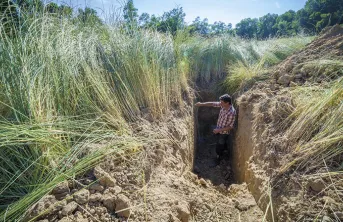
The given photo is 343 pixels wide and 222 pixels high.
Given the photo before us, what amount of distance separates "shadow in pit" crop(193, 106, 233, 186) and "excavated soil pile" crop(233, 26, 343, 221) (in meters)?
0.34

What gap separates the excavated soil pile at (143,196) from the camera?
4.41 feet

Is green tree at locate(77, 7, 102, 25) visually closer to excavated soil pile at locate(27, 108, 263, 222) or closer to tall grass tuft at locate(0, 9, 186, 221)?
tall grass tuft at locate(0, 9, 186, 221)

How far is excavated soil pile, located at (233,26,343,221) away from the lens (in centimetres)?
160

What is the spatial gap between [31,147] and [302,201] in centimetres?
212

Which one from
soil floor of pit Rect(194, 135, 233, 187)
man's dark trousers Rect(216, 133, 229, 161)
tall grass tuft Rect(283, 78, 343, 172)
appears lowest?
soil floor of pit Rect(194, 135, 233, 187)

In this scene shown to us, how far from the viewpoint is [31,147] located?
1.48 metres

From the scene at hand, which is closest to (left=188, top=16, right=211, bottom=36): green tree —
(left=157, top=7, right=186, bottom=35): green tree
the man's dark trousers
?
(left=157, top=7, right=186, bottom=35): green tree

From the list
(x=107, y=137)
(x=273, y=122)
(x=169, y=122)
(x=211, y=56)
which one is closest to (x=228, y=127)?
(x=273, y=122)

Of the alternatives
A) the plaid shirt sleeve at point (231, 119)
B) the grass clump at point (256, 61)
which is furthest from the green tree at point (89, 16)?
the grass clump at point (256, 61)

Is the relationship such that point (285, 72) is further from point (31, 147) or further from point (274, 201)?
point (31, 147)

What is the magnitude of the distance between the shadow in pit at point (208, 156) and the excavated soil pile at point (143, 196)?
1345mm

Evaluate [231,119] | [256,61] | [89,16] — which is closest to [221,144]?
[231,119]

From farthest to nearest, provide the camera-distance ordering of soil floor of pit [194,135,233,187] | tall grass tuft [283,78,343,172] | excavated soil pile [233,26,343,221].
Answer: soil floor of pit [194,135,233,187], tall grass tuft [283,78,343,172], excavated soil pile [233,26,343,221]

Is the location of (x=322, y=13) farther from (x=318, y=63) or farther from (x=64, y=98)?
(x=64, y=98)
